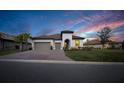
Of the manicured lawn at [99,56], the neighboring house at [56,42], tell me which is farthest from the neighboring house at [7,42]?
the manicured lawn at [99,56]

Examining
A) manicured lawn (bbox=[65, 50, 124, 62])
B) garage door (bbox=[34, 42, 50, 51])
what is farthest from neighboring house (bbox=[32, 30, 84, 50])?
manicured lawn (bbox=[65, 50, 124, 62])

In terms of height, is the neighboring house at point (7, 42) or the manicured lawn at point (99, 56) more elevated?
the neighboring house at point (7, 42)

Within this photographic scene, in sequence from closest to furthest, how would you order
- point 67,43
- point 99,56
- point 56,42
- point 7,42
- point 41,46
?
point 99,56 < point 41,46 < point 7,42 < point 56,42 < point 67,43

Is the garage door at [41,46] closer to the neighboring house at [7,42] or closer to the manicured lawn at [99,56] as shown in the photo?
the neighboring house at [7,42]

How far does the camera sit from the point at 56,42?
2191 cm

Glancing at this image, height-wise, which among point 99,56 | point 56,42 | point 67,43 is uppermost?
point 56,42

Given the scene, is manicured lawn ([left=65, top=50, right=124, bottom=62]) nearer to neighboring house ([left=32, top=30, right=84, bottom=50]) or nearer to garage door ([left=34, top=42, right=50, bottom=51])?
garage door ([left=34, top=42, right=50, bottom=51])

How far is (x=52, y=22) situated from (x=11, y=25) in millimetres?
5928

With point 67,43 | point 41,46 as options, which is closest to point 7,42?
point 41,46

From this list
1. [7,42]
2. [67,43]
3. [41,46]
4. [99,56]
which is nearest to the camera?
[99,56]

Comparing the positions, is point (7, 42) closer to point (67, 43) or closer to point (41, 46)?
point (41, 46)

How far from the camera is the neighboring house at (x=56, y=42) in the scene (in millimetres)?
19673

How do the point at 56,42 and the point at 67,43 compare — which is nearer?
the point at 56,42

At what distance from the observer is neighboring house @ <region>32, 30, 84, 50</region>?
64.5 ft
